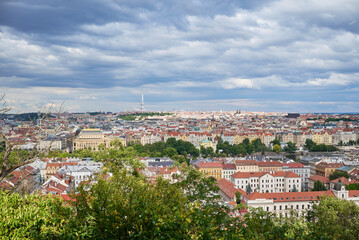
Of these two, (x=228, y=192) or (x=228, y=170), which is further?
(x=228, y=170)

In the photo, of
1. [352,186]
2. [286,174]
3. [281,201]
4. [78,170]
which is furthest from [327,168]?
[78,170]

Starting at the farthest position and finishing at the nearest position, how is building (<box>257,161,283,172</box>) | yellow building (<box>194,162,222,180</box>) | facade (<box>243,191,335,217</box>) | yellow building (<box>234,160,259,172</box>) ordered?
building (<box>257,161,283,172</box>) < yellow building (<box>234,160,259,172</box>) < yellow building (<box>194,162,222,180</box>) < facade (<box>243,191,335,217</box>)

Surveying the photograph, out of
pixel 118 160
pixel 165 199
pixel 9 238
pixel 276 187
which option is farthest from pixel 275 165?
pixel 9 238

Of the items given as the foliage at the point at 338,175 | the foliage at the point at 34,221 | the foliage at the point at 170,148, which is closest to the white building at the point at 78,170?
the foliage at the point at 170,148

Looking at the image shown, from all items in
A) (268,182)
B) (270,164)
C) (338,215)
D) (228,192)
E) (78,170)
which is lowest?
(268,182)

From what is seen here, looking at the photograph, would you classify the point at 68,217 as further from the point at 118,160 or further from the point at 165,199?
the point at 118,160

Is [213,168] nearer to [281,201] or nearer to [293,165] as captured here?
[293,165]

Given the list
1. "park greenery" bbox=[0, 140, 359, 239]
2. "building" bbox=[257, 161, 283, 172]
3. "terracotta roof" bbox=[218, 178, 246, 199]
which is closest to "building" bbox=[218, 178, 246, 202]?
"terracotta roof" bbox=[218, 178, 246, 199]

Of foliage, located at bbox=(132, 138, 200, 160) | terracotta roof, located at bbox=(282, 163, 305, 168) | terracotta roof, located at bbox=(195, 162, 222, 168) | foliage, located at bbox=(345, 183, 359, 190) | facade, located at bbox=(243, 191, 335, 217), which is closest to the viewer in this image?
facade, located at bbox=(243, 191, 335, 217)

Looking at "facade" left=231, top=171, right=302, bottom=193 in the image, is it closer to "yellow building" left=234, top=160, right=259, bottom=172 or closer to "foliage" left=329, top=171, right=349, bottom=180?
"foliage" left=329, top=171, right=349, bottom=180

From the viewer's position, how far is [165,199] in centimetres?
727

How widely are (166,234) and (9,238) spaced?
106 inches

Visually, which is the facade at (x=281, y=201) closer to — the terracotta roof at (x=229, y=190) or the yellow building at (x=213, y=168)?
the terracotta roof at (x=229, y=190)

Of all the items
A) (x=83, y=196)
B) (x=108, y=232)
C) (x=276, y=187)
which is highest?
(x=83, y=196)
